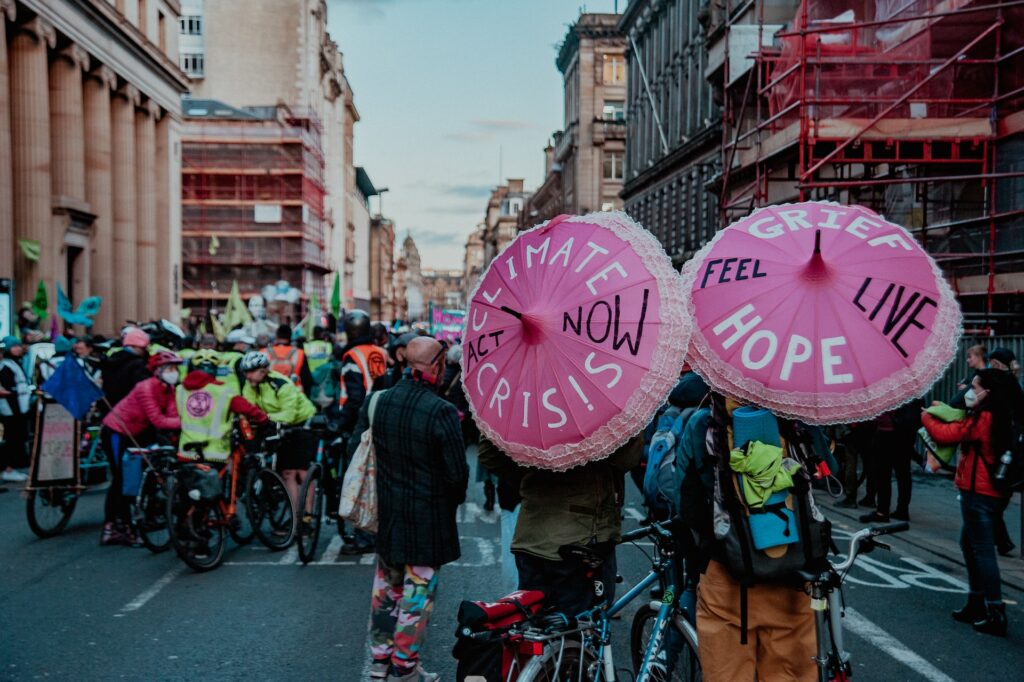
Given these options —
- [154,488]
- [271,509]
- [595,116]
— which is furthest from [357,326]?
[595,116]

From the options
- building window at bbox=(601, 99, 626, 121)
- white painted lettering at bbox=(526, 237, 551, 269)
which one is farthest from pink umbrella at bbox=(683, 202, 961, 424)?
building window at bbox=(601, 99, 626, 121)

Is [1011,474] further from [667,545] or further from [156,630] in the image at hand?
[156,630]

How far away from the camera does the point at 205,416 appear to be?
338 inches

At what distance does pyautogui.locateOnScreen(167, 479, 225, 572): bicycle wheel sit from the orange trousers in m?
5.48

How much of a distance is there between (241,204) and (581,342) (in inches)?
2470

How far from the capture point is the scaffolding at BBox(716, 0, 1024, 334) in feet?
48.7

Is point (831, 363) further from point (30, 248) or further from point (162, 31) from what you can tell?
point (162, 31)

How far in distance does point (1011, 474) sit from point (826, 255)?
12.9 ft

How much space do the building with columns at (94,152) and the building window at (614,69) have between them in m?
33.6

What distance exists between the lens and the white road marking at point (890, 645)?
6066mm

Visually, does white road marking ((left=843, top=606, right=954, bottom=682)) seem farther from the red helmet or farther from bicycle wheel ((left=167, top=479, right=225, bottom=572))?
the red helmet

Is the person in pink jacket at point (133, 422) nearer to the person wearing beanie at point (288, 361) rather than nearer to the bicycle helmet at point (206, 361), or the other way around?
the bicycle helmet at point (206, 361)

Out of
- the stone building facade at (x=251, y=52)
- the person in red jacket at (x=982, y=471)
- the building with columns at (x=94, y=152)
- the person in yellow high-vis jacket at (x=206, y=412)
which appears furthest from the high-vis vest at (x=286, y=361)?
the stone building facade at (x=251, y=52)

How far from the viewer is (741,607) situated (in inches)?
160
